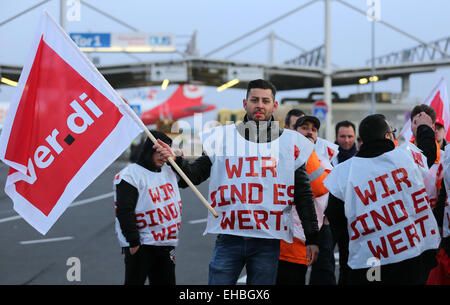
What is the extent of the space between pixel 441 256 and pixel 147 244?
2227 millimetres

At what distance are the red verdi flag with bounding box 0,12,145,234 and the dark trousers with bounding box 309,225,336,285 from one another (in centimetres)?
208

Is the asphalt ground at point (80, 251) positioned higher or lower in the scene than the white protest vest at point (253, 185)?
lower

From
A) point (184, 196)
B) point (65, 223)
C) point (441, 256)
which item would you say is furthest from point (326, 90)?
point (441, 256)

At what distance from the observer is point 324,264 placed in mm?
4816

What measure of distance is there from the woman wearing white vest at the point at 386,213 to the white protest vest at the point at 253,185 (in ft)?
1.22

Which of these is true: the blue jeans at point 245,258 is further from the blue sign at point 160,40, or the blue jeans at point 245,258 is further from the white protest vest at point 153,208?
the blue sign at point 160,40

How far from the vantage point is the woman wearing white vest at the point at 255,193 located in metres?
3.41

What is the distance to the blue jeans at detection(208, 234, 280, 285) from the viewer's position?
3.42m

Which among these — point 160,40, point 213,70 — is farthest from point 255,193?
point 160,40

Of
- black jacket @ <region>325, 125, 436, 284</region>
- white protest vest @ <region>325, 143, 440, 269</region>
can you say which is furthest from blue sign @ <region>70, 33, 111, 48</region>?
white protest vest @ <region>325, 143, 440, 269</region>

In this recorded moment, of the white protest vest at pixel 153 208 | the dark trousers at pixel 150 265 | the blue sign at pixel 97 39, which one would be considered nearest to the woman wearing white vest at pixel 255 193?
the white protest vest at pixel 153 208

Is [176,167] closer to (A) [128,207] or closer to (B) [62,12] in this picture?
(A) [128,207]
